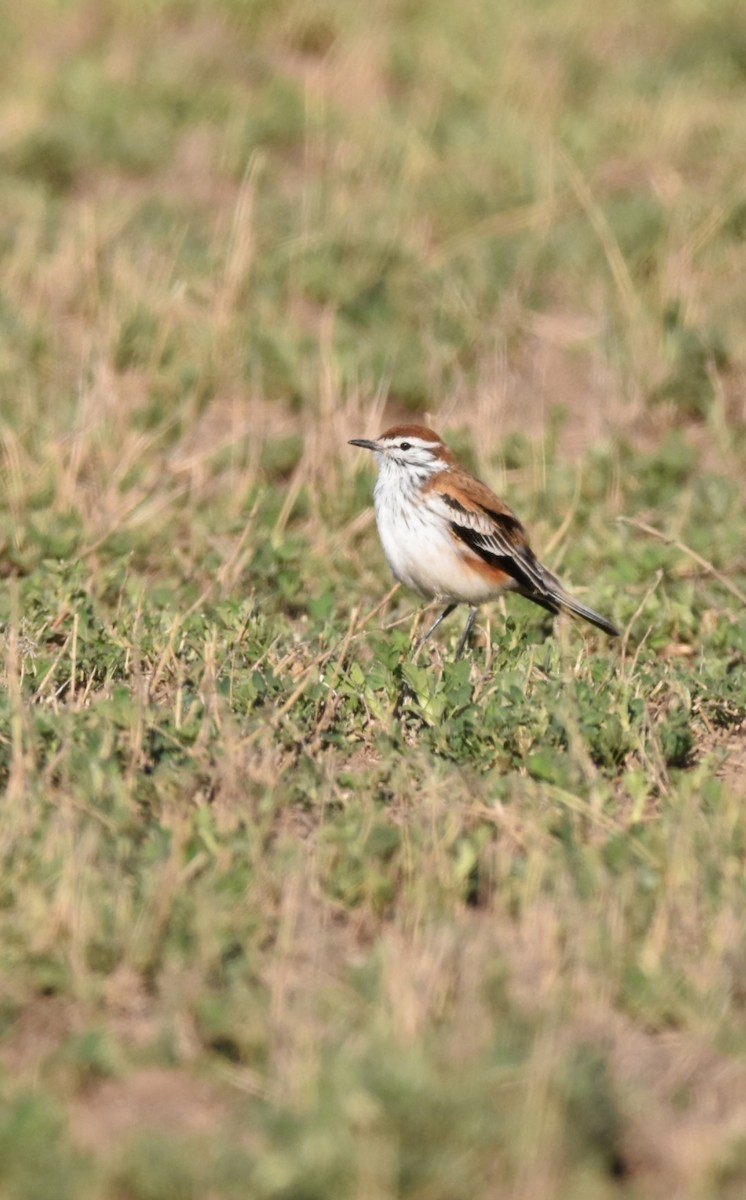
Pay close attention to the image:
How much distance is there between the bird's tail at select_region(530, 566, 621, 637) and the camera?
905 centimetres

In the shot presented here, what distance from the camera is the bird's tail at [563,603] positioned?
905 centimetres

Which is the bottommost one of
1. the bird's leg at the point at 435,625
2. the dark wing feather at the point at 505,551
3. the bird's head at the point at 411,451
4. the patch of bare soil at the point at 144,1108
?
the bird's leg at the point at 435,625

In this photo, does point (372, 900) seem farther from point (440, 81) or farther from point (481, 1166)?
point (440, 81)

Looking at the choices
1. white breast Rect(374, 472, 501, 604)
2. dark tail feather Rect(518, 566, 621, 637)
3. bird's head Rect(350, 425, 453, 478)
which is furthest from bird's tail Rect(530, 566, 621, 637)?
bird's head Rect(350, 425, 453, 478)

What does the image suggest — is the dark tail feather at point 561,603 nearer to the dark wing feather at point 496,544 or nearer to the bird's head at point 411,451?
the dark wing feather at point 496,544

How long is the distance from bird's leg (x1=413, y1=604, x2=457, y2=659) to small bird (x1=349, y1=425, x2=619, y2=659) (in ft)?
0.08

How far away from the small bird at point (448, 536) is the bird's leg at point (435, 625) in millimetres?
24

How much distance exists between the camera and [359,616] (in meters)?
9.52

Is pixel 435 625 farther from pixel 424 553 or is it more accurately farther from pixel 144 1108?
pixel 144 1108

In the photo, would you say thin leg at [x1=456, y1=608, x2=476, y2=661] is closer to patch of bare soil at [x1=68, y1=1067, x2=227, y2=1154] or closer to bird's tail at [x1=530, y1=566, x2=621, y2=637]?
bird's tail at [x1=530, y1=566, x2=621, y2=637]

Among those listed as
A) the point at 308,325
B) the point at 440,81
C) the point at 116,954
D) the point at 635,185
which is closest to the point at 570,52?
the point at 440,81

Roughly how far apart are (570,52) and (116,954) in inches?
482

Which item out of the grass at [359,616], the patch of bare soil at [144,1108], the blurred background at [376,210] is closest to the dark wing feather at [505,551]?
the grass at [359,616]

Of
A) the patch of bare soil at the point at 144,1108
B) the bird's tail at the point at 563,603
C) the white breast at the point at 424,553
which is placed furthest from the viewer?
the bird's tail at the point at 563,603
